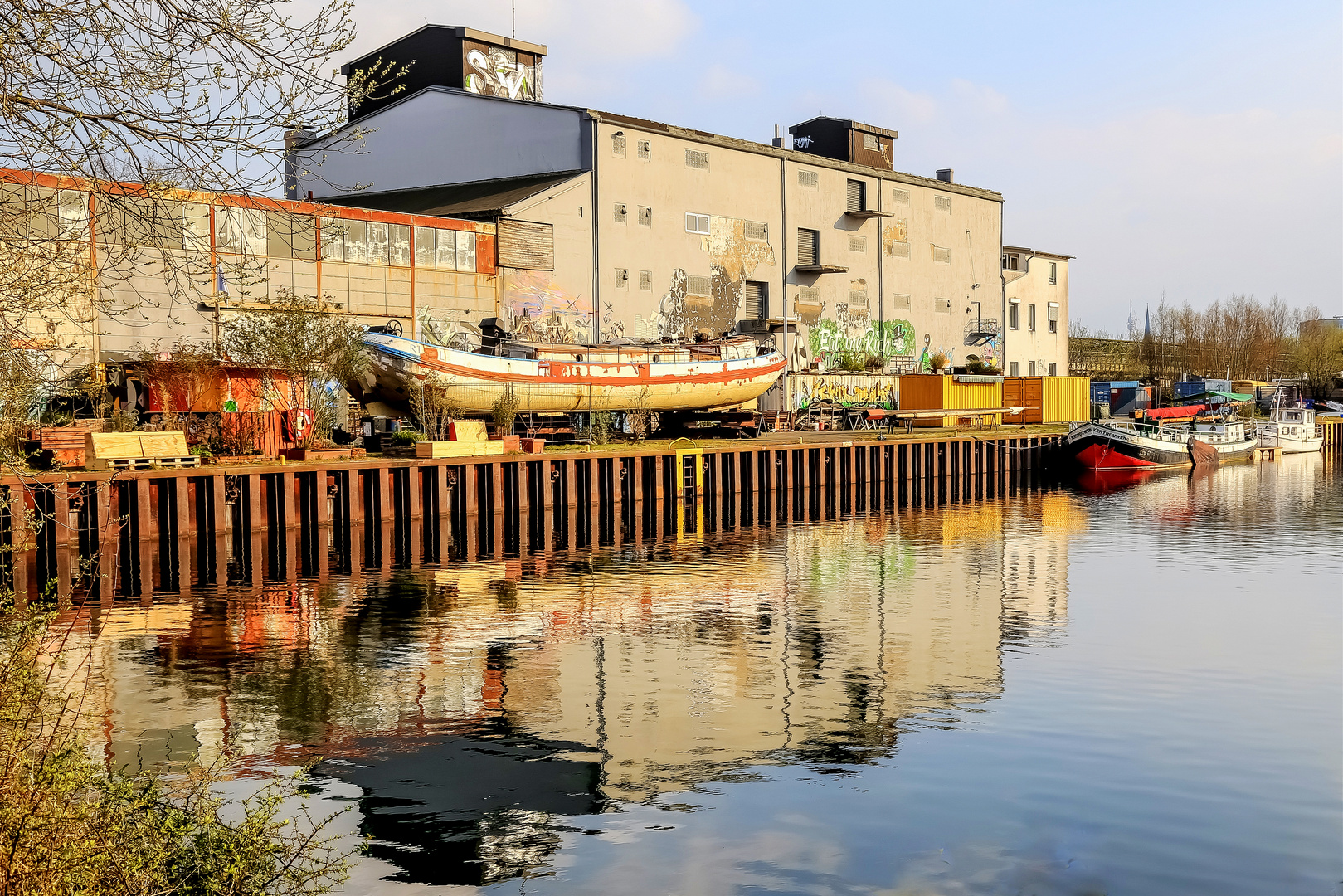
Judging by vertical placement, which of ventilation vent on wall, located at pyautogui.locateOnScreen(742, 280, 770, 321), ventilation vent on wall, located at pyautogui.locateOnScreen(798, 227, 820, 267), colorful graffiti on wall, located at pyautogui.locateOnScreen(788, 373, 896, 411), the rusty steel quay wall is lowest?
the rusty steel quay wall

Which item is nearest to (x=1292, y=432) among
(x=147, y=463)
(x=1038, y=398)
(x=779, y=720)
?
(x=1038, y=398)

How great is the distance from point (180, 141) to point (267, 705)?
860 centimetres

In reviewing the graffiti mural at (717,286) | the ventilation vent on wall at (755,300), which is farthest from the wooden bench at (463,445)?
the ventilation vent on wall at (755,300)

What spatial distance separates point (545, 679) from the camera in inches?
615

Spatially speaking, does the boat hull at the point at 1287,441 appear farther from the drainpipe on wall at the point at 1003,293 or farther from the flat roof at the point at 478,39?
the flat roof at the point at 478,39

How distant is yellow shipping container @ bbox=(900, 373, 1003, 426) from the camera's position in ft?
193

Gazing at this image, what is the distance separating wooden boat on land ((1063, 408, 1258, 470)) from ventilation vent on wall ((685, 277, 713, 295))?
18414 millimetres

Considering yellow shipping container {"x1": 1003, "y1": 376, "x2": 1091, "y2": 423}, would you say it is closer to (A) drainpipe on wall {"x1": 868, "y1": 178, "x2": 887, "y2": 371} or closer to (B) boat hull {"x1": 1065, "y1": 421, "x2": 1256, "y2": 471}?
(B) boat hull {"x1": 1065, "y1": 421, "x2": 1256, "y2": 471}

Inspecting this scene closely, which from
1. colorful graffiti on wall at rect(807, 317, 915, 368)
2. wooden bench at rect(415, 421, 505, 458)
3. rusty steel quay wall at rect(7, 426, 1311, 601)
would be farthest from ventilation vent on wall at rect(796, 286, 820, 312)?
wooden bench at rect(415, 421, 505, 458)

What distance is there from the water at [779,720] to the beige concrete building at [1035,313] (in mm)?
47197

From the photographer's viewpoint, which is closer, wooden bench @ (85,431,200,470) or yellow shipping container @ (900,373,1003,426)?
wooden bench @ (85,431,200,470)

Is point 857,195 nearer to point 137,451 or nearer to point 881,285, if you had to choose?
point 881,285

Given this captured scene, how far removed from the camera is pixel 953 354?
67250 millimetres

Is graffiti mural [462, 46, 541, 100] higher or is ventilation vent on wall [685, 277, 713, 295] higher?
graffiti mural [462, 46, 541, 100]
